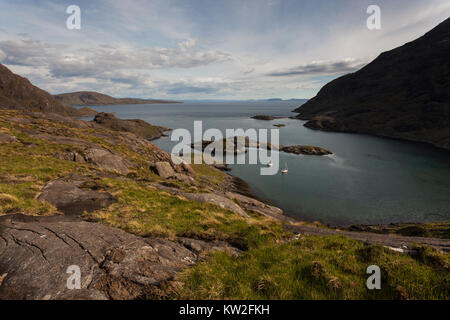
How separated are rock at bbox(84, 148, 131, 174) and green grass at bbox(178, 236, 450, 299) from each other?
32.0 meters

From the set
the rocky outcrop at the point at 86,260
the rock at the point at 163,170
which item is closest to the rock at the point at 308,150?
the rock at the point at 163,170

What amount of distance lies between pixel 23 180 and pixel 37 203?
607 cm

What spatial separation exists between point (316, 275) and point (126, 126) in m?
175

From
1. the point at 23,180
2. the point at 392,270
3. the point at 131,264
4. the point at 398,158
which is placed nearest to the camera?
the point at 392,270

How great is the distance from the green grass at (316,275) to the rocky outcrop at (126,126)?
160832mm

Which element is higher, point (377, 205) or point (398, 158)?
point (398, 158)

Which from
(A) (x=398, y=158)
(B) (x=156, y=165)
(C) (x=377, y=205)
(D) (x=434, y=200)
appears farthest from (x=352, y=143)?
(B) (x=156, y=165)

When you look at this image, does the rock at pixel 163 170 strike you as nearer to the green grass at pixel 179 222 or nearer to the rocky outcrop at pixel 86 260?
the green grass at pixel 179 222

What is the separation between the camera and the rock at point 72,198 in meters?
13.5

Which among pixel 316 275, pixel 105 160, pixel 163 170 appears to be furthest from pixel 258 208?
pixel 316 275

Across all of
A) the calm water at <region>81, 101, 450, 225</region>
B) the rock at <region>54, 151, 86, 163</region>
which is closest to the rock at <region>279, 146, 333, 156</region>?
the calm water at <region>81, 101, 450, 225</region>
